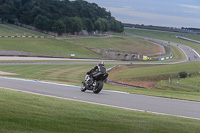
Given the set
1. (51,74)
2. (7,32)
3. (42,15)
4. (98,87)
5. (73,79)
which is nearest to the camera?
(98,87)

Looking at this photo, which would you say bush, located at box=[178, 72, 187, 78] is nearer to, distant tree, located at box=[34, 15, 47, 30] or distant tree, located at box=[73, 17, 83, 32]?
distant tree, located at box=[34, 15, 47, 30]

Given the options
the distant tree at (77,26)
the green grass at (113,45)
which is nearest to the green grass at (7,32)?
the green grass at (113,45)

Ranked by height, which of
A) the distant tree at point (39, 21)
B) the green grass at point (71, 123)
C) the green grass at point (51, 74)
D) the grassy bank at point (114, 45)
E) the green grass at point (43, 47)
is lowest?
the grassy bank at point (114, 45)

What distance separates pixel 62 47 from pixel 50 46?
5.78 metres

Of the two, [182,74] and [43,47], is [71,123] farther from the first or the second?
[43,47]

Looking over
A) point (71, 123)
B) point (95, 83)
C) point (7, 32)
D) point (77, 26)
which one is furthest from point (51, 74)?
point (77, 26)

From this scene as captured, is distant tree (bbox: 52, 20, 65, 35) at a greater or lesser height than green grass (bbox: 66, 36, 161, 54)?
greater

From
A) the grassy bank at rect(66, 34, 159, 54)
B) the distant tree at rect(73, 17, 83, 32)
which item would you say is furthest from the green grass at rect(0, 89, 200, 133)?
the distant tree at rect(73, 17, 83, 32)

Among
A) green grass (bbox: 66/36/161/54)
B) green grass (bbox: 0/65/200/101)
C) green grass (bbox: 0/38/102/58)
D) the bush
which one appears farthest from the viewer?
green grass (bbox: 66/36/161/54)

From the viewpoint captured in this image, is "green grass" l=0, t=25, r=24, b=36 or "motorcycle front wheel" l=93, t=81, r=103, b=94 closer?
"motorcycle front wheel" l=93, t=81, r=103, b=94

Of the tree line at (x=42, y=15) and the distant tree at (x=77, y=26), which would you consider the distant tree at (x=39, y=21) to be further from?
the distant tree at (x=77, y=26)

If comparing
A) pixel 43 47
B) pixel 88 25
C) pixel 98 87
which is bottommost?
pixel 43 47

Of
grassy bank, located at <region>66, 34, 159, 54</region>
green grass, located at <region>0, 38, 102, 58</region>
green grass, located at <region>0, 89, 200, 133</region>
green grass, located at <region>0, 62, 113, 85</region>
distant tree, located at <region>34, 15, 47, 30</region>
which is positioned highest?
green grass, located at <region>0, 89, 200, 133</region>

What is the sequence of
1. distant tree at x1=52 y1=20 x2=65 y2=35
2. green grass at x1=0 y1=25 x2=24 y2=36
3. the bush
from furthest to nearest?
distant tree at x1=52 y1=20 x2=65 y2=35
green grass at x1=0 y1=25 x2=24 y2=36
the bush
